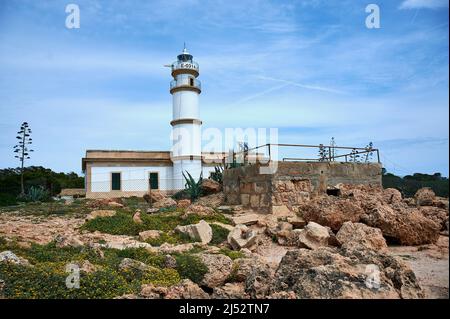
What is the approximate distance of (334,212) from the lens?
345 inches

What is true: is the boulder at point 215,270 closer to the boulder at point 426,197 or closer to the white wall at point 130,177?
the boulder at point 426,197

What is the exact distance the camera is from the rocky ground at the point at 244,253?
13.1ft

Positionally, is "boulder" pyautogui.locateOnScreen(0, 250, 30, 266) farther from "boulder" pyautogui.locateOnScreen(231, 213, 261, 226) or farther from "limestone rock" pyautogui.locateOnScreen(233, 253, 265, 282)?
"boulder" pyautogui.locateOnScreen(231, 213, 261, 226)

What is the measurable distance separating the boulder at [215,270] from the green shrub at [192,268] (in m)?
0.06

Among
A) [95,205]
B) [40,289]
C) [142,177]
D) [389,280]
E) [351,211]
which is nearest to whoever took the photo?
[389,280]

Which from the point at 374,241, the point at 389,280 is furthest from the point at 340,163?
the point at 389,280

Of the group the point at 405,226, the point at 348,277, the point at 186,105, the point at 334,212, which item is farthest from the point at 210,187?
the point at 348,277

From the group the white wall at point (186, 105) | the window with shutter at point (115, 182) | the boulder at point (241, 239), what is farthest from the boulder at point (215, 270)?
the white wall at point (186, 105)

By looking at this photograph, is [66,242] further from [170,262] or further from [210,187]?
[210,187]

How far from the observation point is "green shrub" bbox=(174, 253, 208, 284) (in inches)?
205

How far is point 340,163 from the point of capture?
12797 mm

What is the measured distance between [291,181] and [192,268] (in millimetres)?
6953

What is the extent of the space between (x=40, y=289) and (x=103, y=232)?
16.0 ft
